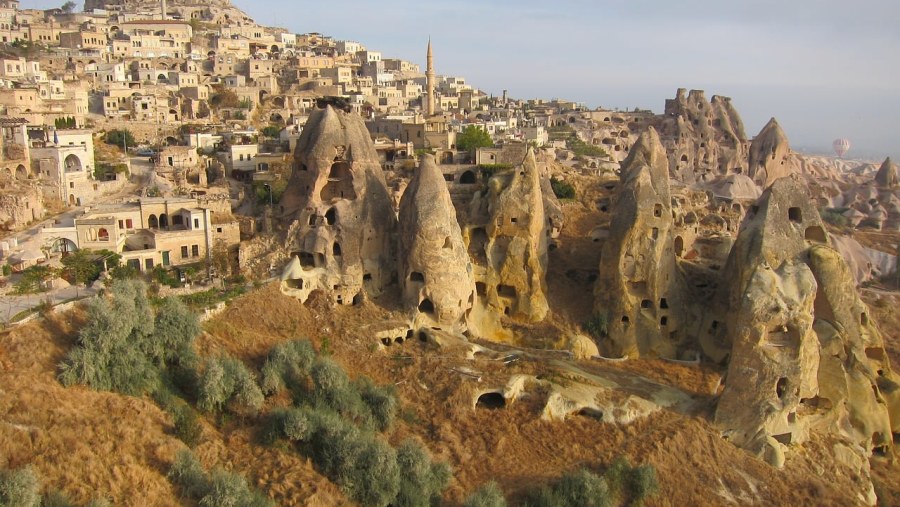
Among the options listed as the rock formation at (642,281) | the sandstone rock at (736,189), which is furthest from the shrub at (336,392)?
the sandstone rock at (736,189)

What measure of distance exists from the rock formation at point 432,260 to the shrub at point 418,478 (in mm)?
8675

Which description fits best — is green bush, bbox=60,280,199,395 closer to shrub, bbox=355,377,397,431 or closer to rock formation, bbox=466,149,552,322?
shrub, bbox=355,377,397,431

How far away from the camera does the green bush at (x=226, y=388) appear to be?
21.9m

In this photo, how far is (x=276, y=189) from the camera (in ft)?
131

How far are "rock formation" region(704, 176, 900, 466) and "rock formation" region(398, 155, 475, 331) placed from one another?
34.7 feet

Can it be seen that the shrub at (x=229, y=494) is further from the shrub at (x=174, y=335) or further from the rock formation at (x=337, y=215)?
the rock formation at (x=337, y=215)

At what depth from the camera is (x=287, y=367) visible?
80.4 ft

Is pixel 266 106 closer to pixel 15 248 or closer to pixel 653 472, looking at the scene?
pixel 15 248

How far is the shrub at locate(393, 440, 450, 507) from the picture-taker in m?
20.5

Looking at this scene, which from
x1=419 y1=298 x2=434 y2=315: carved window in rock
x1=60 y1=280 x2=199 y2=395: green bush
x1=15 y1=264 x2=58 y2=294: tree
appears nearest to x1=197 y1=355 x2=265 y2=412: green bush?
x1=60 y1=280 x2=199 y2=395: green bush

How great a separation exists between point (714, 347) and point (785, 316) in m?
6.90

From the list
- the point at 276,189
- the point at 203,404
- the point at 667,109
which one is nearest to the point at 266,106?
the point at 276,189

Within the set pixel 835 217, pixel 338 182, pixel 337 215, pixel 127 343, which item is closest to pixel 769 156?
pixel 835 217

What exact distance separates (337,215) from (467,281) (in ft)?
19.9
